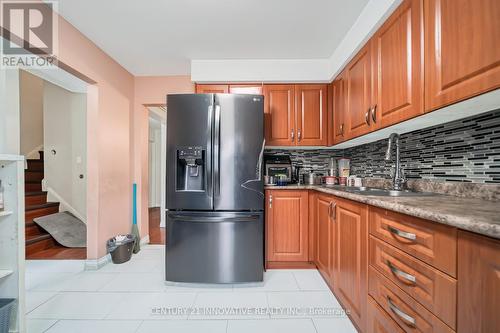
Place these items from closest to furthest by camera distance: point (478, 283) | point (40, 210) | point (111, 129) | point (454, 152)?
point (478, 283)
point (454, 152)
point (111, 129)
point (40, 210)

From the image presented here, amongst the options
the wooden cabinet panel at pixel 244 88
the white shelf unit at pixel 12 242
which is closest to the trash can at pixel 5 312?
the white shelf unit at pixel 12 242

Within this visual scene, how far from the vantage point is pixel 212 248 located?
1.94 meters

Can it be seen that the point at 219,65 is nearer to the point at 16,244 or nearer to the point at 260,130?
the point at 260,130

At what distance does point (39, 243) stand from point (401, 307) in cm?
390

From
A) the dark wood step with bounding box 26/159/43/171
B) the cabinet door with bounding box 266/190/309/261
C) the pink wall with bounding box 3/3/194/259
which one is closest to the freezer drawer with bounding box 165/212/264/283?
the cabinet door with bounding box 266/190/309/261

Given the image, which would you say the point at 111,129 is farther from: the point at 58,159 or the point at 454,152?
the point at 454,152

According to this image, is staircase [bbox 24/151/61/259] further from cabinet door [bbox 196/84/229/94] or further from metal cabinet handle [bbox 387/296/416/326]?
metal cabinet handle [bbox 387/296/416/326]

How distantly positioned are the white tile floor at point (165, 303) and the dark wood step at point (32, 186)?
5.71 ft

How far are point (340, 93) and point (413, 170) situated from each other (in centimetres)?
106

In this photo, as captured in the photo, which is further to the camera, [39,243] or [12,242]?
[39,243]

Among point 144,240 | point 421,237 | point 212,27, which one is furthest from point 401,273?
point 144,240

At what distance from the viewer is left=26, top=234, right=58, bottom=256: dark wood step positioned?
267 centimetres

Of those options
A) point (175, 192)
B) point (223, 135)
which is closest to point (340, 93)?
point (223, 135)

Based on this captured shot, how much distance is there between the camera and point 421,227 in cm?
84
